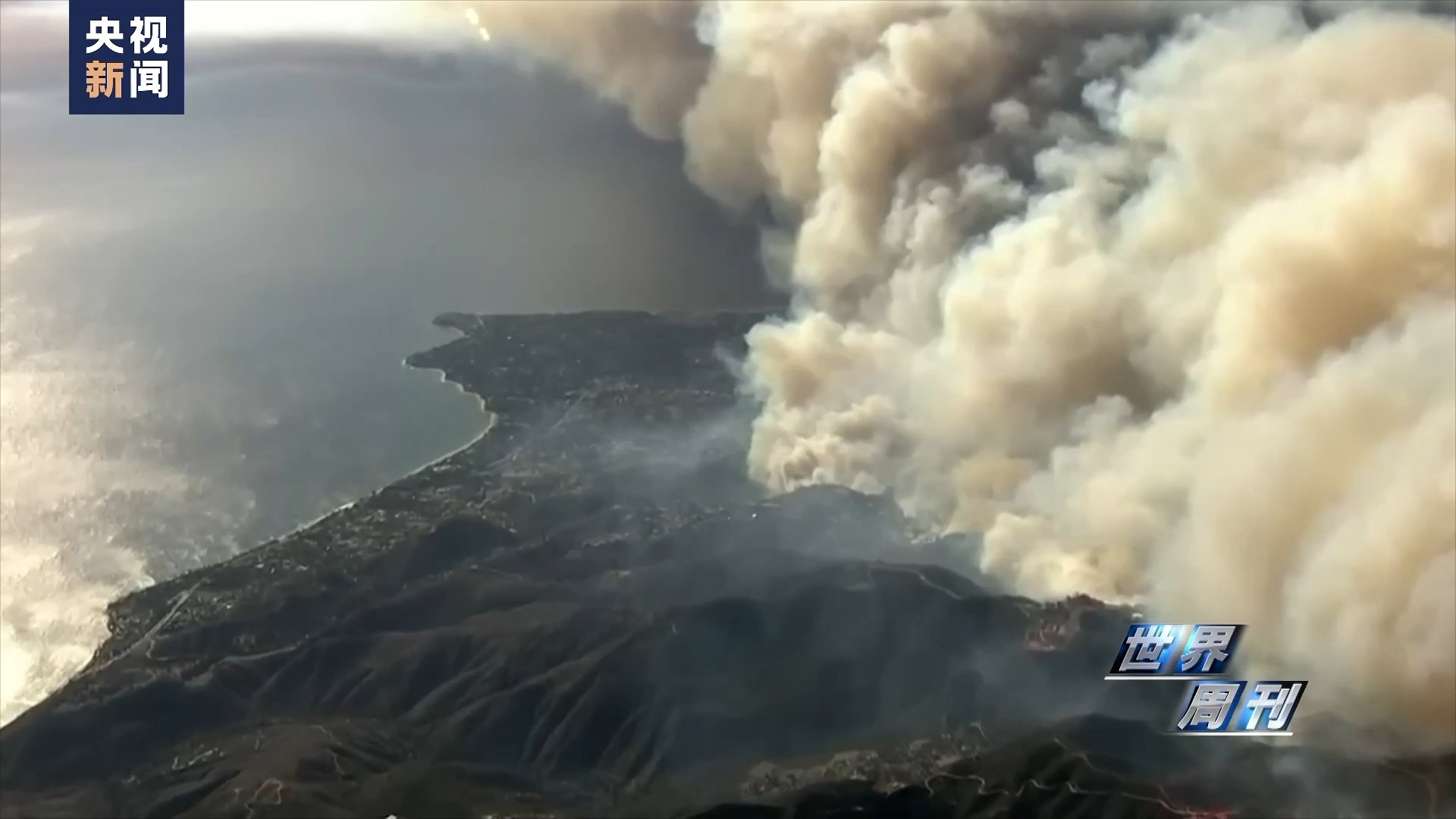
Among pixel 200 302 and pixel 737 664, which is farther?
pixel 200 302

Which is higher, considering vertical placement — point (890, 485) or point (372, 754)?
point (890, 485)

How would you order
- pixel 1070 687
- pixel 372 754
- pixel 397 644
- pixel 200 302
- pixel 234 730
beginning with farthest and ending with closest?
pixel 200 302 → pixel 397 644 → pixel 234 730 → pixel 372 754 → pixel 1070 687

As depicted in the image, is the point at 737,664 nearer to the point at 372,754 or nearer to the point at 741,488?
the point at 372,754

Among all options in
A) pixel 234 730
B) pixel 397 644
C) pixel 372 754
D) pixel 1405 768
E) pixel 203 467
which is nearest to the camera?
pixel 1405 768

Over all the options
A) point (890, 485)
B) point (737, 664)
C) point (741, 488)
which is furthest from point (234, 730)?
point (890, 485)

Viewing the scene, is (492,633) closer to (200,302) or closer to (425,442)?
(425,442)

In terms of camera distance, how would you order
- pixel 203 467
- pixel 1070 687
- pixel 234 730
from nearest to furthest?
1. pixel 1070 687
2. pixel 234 730
3. pixel 203 467

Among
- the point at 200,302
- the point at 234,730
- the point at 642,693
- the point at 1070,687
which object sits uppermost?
the point at 200,302

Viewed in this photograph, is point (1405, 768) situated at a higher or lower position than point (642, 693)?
higher

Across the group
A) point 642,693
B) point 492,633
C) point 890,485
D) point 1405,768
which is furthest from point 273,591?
point 1405,768

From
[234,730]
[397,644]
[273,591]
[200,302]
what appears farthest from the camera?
[200,302]
